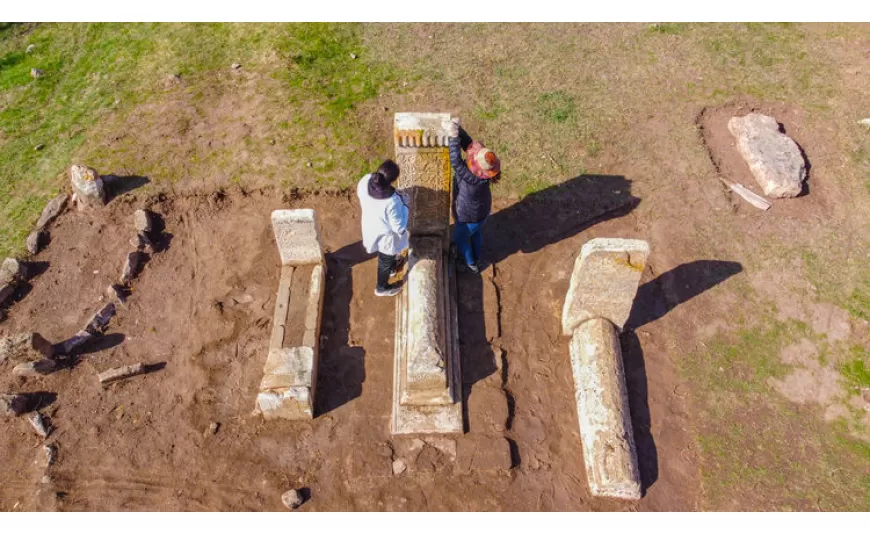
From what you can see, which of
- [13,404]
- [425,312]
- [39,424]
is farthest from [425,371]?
[13,404]

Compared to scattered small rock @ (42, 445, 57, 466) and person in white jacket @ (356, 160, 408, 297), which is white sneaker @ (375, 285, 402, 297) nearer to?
person in white jacket @ (356, 160, 408, 297)

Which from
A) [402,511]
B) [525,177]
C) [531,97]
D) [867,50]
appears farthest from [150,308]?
[867,50]

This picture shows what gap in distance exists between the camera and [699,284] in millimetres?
7660

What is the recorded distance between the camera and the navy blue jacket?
21.0ft

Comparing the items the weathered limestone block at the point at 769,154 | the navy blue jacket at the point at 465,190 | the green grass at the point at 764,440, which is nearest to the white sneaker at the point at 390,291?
the navy blue jacket at the point at 465,190

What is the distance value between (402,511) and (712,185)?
280 inches

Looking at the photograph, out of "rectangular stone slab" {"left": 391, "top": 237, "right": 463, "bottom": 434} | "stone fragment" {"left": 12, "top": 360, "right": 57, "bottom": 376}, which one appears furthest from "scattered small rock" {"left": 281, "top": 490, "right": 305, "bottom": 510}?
"stone fragment" {"left": 12, "top": 360, "right": 57, "bottom": 376}

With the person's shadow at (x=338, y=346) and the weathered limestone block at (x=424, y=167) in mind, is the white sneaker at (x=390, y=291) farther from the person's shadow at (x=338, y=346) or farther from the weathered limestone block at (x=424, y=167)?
the weathered limestone block at (x=424, y=167)

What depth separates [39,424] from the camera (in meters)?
6.36

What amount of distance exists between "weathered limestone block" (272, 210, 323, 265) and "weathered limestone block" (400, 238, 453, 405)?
141 centimetres

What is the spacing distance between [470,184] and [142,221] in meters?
5.37

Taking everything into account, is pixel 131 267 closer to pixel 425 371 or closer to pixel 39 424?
pixel 39 424

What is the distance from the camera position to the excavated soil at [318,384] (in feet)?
19.6

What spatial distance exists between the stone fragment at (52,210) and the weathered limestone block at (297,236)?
413cm
